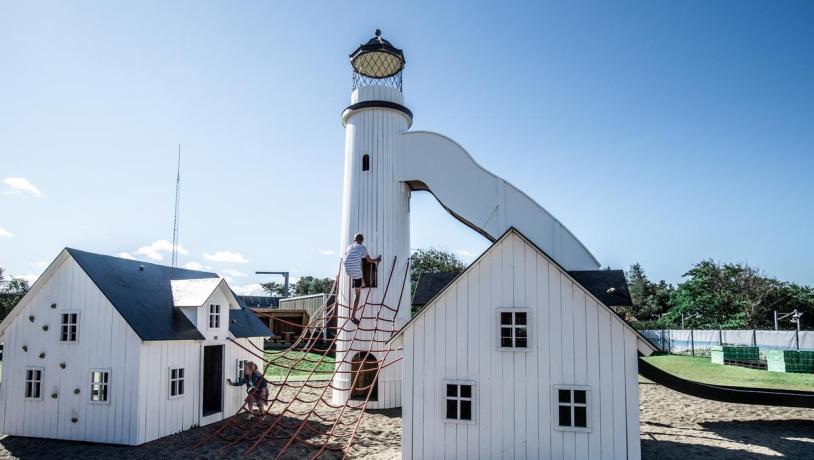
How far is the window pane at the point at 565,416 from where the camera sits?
9938mm

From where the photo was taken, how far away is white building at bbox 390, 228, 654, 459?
32.1 ft

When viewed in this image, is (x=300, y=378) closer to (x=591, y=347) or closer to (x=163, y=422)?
(x=163, y=422)

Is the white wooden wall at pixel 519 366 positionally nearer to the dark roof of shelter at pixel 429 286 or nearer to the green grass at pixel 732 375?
the dark roof of shelter at pixel 429 286

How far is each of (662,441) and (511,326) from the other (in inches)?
222

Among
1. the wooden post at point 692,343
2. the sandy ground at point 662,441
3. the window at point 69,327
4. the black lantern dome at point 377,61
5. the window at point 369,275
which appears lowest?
the sandy ground at point 662,441

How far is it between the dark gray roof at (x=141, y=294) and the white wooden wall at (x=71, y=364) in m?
0.20

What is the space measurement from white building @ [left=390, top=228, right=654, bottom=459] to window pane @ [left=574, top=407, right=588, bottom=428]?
2cm

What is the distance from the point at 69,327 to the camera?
12836 mm

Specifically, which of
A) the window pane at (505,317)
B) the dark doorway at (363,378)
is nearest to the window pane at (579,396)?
the window pane at (505,317)

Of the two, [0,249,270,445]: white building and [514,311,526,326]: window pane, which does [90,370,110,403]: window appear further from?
[514,311,526,326]: window pane

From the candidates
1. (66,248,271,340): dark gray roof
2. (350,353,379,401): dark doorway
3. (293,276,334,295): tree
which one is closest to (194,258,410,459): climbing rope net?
(350,353,379,401): dark doorway

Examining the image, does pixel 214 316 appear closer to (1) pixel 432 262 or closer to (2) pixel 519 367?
(2) pixel 519 367

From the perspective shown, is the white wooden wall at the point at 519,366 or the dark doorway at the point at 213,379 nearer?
the white wooden wall at the point at 519,366

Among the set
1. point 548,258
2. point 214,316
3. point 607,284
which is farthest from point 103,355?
point 607,284
